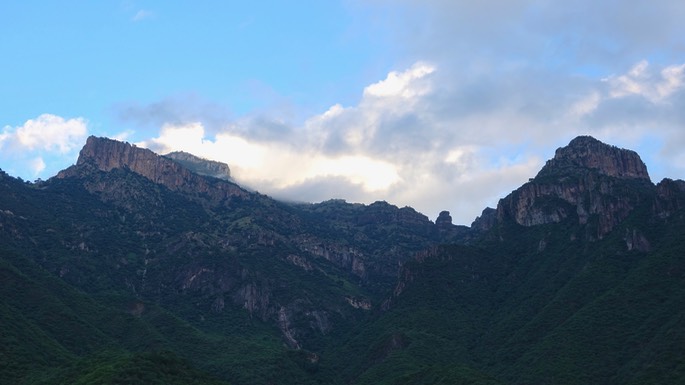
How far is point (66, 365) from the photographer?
197m

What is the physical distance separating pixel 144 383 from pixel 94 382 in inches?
441

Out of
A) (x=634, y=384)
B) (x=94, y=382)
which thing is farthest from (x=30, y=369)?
(x=634, y=384)

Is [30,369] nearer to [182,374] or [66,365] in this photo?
[66,365]

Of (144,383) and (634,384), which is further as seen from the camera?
(634,384)

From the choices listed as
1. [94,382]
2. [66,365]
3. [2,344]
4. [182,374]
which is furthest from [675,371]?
[2,344]

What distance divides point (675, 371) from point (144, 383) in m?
129

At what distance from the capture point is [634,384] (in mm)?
198375

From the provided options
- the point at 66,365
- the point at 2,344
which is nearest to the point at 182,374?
the point at 66,365

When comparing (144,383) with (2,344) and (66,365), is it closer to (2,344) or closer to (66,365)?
(66,365)

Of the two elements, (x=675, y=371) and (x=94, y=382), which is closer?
(x=94, y=382)

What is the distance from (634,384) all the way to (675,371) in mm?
10399

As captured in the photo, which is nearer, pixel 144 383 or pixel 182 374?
pixel 144 383

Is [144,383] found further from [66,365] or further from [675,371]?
[675,371]

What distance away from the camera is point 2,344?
19862 cm
